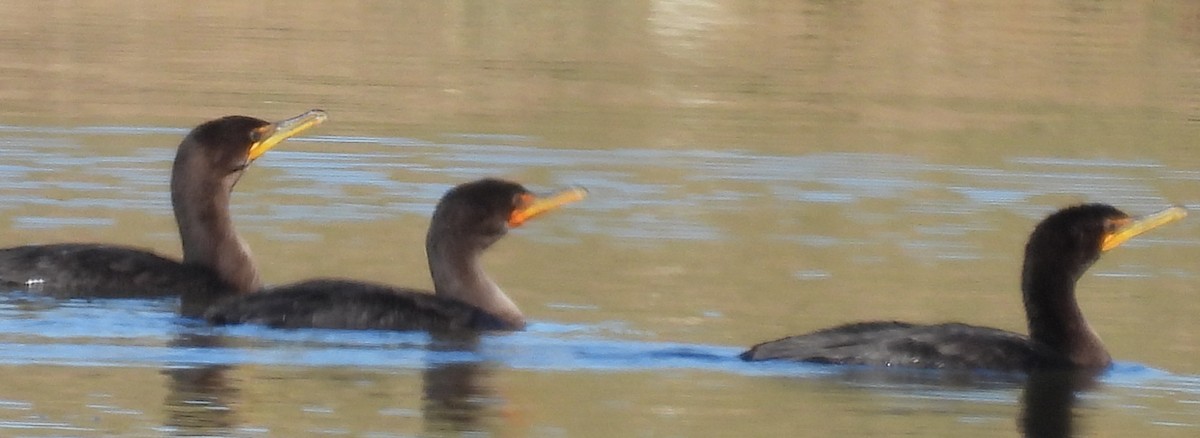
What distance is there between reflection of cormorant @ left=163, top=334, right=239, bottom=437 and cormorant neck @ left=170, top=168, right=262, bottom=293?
10.7 ft

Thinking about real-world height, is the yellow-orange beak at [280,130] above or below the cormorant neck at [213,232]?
above

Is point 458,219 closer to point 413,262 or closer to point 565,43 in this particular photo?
point 413,262

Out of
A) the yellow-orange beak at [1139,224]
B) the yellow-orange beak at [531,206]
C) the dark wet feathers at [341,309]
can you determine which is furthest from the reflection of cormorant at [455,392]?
the yellow-orange beak at [1139,224]

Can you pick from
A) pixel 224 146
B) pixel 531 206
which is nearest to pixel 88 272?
pixel 224 146

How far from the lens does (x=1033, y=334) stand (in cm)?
1411

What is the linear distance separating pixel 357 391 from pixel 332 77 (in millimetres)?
20832

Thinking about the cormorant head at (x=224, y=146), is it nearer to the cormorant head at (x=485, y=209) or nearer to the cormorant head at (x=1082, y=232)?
the cormorant head at (x=485, y=209)

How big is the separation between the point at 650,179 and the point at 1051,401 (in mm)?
9976

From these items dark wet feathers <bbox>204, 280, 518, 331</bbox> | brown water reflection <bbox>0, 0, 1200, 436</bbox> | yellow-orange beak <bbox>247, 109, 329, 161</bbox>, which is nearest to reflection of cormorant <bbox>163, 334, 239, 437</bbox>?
brown water reflection <bbox>0, 0, 1200, 436</bbox>

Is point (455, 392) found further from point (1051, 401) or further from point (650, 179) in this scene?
point (650, 179)

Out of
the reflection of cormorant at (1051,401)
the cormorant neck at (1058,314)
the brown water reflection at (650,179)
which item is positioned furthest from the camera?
the cormorant neck at (1058,314)

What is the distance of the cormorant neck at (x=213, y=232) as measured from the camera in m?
16.1

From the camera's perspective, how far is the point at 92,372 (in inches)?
500

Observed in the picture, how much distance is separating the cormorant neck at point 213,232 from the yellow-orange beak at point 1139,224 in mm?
5022
